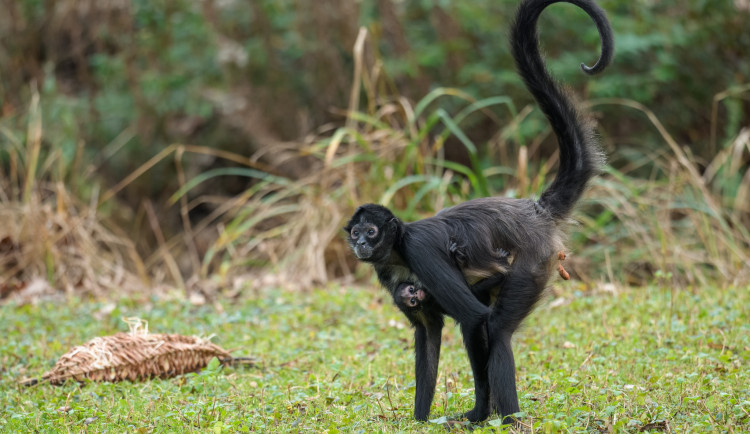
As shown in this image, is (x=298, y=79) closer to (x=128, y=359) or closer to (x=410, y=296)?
(x=128, y=359)

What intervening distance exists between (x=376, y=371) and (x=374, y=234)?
146cm

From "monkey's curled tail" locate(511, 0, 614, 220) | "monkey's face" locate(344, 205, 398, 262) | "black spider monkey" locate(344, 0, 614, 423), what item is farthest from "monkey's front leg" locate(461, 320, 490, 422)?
"monkey's curled tail" locate(511, 0, 614, 220)

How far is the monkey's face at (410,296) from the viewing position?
4176 millimetres

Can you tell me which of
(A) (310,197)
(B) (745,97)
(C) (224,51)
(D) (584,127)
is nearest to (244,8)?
(C) (224,51)

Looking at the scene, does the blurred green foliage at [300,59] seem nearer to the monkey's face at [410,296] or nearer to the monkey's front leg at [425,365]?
the monkey's front leg at [425,365]

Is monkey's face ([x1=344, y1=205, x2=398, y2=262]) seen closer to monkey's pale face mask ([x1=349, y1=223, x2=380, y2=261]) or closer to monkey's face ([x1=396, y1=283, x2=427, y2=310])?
monkey's pale face mask ([x1=349, y1=223, x2=380, y2=261])

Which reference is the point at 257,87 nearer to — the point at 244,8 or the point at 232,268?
the point at 244,8

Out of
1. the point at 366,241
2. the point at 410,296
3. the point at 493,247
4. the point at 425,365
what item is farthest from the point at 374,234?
the point at 425,365

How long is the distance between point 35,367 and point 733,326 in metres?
5.15

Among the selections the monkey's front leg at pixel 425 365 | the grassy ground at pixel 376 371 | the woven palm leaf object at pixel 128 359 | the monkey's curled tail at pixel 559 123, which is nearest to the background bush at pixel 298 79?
the grassy ground at pixel 376 371

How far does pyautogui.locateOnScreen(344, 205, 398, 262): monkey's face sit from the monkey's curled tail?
3.13 feet

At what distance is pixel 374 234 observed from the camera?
14.1 feet

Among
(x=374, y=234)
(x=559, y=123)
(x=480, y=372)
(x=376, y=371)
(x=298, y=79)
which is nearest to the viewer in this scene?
(x=480, y=372)

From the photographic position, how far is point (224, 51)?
13227 millimetres
